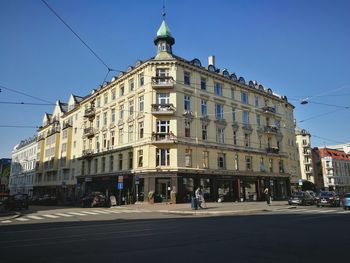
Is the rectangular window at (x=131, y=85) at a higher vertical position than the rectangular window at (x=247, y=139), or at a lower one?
higher

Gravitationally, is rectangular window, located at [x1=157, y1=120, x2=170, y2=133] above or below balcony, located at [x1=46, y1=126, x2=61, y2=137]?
below

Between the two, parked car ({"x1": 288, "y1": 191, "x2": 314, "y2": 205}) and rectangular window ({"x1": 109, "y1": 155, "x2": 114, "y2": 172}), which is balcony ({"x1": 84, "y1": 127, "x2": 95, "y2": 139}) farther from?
parked car ({"x1": 288, "y1": 191, "x2": 314, "y2": 205})

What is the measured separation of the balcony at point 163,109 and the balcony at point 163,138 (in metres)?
2.43

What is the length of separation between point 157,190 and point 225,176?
9.71 m

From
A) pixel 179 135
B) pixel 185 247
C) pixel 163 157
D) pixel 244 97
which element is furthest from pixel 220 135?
pixel 185 247

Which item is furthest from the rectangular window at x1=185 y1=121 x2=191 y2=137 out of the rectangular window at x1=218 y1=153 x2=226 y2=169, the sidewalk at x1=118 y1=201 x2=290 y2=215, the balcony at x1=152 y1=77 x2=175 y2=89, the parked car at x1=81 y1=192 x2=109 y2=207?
the parked car at x1=81 y1=192 x2=109 y2=207

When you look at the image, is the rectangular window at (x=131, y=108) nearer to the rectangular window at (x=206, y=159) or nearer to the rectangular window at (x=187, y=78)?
the rectangular window at (x=187, y=78)

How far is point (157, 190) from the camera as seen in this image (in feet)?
108

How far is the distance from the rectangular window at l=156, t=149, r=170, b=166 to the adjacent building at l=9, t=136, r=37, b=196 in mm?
51128

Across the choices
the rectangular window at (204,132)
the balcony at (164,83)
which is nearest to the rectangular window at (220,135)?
the rectangular window at (204,132)

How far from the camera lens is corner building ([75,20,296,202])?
3388 cm

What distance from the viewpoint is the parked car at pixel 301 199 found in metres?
31.1

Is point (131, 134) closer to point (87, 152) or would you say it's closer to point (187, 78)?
point (187, 78)

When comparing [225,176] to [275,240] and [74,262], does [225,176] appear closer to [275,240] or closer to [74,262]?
[275,240]
